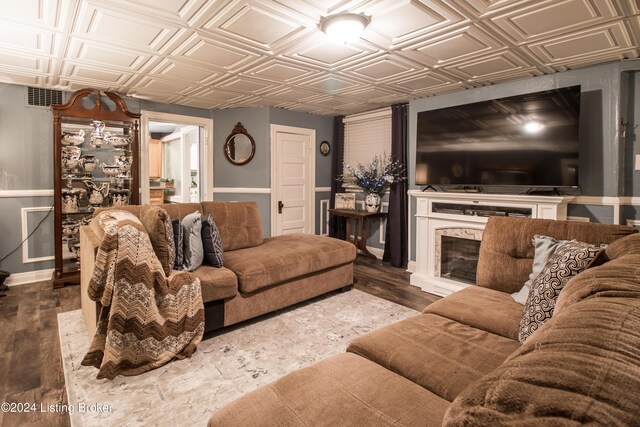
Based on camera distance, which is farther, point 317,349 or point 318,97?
point 318,97

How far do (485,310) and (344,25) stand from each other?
200cm

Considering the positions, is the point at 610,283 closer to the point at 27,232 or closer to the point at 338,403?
the point at 338,403

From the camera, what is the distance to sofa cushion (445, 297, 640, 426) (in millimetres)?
376

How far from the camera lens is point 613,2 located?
2131 mm

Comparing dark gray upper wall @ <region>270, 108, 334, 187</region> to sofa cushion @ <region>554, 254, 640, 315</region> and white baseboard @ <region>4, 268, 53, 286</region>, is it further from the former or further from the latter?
sofa cushion @ <region>554, 254, 640, 315</region>

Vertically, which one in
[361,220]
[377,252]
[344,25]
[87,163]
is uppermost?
[344,25]

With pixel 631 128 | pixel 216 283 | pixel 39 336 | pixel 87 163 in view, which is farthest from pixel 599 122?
pixel 87 163

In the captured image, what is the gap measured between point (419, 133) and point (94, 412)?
407cm

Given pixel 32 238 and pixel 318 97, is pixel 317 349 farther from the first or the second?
pixel 32 238

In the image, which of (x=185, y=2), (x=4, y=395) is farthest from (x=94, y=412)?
(x=185, y=2)

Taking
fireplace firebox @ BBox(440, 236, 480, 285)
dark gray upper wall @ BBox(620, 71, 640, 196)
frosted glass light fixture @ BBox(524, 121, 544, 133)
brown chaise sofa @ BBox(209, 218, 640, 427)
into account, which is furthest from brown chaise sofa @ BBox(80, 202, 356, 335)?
dark gray upper wall @ BBox(620, 71, 640, 196)

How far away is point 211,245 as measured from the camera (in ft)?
9.51

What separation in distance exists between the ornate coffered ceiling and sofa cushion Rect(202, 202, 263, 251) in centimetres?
136

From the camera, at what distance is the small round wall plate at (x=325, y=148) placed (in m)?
5.98
